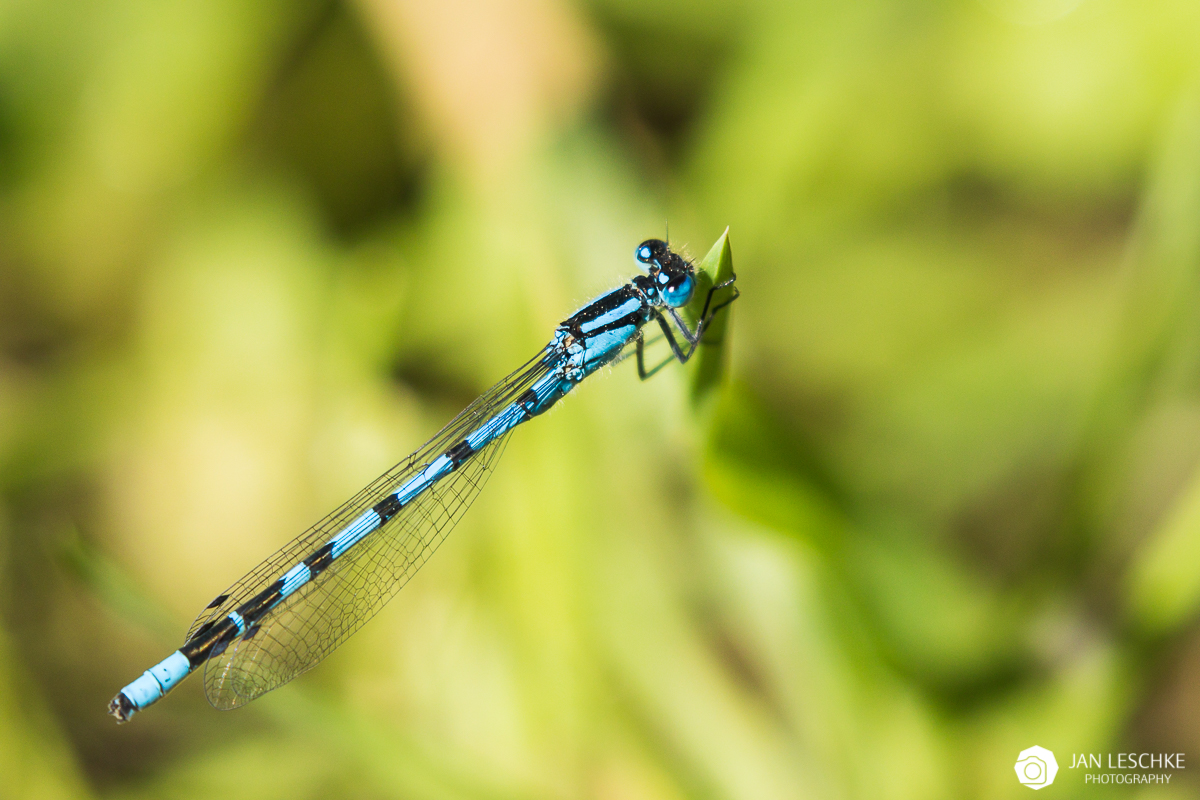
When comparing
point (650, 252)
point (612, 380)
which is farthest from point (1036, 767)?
point (650, 252)

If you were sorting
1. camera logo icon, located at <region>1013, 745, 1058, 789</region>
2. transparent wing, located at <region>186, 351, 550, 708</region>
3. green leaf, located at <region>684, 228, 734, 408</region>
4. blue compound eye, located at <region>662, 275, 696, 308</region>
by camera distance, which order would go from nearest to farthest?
1. green leaf, located at <region>684, 228, 734, 408</region>
2. camera logo icon, located at <region>1013, 745, 1058, 789</region>
3. blue compound eye, located at <region>662, 275, 696, 308</region>
4. transparent wing, located at <region>186, 351, 550, 708</region>

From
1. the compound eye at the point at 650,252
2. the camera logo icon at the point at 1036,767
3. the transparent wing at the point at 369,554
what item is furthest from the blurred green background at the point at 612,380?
the compound eye at the point at 650,252

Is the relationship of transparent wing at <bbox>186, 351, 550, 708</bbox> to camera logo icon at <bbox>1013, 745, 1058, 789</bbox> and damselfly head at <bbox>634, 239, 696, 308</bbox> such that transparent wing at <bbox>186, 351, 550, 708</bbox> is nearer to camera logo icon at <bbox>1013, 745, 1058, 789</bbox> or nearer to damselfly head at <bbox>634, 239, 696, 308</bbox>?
damselfly head at <bbox>634, 239, 696, 308</bbox>

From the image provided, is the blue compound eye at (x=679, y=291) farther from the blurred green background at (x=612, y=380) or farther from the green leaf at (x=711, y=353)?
the green leaf at (x=711, y=353)

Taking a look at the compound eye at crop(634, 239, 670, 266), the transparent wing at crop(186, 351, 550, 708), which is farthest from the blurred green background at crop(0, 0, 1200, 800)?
the compound eye at crop(634, 239, 670, 266)

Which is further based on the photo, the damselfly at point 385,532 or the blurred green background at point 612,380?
the damselfly at point 385,532

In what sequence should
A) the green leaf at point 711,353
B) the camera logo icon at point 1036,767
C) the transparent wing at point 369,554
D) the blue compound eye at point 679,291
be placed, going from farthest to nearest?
the transparent wing at point 369,554 → the blue compound eye at point 679,291 → the camera logo icon at point 1036,767 → the green leaf at point 711,353

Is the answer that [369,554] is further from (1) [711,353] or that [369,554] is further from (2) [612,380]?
(1) [711,353]
